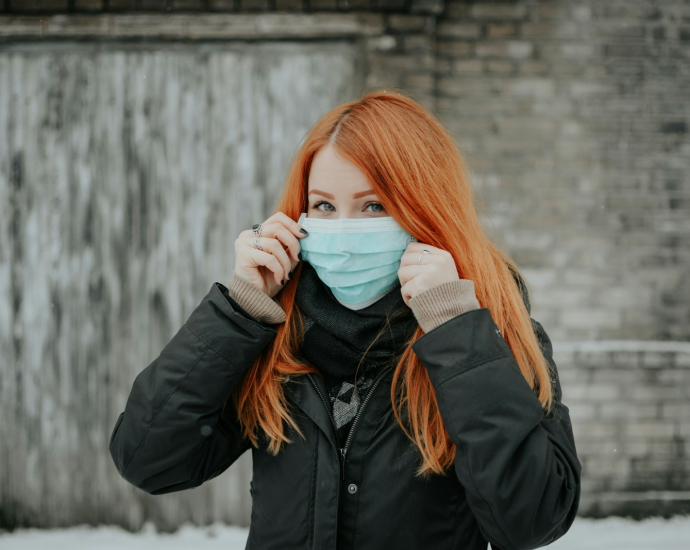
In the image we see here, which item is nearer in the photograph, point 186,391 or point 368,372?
point 186,391

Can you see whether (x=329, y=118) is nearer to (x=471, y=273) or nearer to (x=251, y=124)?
(x=471, y=273)

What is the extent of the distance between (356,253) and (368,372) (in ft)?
1.09

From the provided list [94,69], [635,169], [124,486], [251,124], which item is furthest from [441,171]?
[124,486]

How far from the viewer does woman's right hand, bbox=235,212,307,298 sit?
4.73 feet

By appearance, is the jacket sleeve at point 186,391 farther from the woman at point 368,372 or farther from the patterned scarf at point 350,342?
the patterned scarf at point 350,342

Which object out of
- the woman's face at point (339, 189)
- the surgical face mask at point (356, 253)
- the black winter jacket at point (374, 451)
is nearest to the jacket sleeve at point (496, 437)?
the black winter jacket at point (374, 451)

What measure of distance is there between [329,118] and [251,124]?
2.02 metres

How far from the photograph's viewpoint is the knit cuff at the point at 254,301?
56.7 inches

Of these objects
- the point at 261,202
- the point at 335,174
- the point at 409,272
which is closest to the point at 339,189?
the point at 335,174

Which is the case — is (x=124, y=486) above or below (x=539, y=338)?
below

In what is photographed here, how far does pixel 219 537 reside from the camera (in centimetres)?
340

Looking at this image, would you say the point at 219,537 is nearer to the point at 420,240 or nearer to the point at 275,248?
the point at 275,248

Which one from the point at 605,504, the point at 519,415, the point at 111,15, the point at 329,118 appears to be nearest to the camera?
the point at 519,415

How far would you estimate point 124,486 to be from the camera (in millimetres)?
3441
